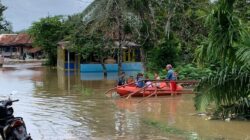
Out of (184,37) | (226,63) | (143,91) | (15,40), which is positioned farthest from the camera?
(15,40)

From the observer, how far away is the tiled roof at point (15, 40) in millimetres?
78912

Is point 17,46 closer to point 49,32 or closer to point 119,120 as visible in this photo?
point 49,32

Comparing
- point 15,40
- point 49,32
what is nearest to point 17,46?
point 15,40

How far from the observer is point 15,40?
8144 cm

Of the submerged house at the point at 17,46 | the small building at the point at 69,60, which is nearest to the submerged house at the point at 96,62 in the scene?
the small building at the point at 69,60

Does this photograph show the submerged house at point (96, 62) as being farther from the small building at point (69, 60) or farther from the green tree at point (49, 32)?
the green tree at point (49, 32)

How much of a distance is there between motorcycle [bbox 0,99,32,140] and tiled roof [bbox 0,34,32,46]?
70.2 meters

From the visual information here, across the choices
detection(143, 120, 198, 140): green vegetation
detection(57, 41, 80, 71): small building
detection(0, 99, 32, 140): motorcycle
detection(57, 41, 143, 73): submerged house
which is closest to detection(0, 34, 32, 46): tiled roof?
detection(57, 41, 143, 73): submerged house

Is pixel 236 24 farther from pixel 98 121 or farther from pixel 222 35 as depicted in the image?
pixel 98 121

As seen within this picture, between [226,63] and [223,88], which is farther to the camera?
[223,88]

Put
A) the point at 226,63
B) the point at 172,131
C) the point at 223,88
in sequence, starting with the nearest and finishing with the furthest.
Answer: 1. the point at 172,131
2. the point at 226,63
3. the point at 223,88

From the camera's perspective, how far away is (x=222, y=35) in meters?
10.5

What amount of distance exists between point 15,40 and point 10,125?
75335 mm

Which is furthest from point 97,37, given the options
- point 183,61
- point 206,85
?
point 206,85
